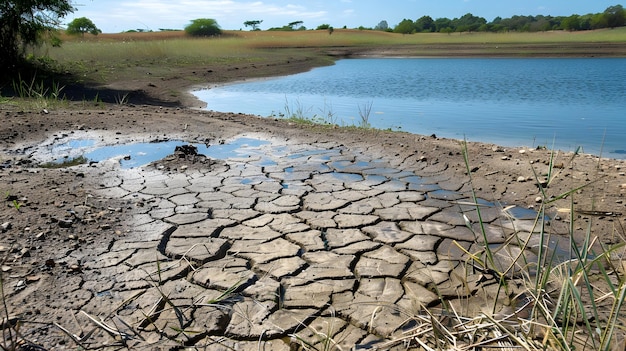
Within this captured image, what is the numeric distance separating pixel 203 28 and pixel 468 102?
35359 mm

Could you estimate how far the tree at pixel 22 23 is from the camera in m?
11.9

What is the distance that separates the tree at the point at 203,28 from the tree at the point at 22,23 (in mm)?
30220

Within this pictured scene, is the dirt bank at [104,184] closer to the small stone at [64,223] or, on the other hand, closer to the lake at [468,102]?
the small stone at [64,223]

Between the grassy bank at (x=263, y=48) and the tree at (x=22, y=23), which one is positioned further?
the grassy bank at (x=263, y=48)

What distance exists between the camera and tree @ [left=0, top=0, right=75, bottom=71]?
11.9 m

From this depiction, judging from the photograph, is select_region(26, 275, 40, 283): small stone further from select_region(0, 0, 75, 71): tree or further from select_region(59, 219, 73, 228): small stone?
select_region(0, 0, 75, 71): tree

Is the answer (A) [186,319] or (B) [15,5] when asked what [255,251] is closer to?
(A) [186,319]

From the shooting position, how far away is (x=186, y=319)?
2.55 meters

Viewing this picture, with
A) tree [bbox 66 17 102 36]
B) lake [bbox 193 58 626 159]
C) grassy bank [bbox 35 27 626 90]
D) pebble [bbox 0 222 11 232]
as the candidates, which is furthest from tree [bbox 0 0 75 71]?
tree [bbox 66 17 102 36]

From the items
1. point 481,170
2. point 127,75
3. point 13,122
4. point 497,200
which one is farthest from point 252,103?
point 497,200

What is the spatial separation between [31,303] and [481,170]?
4.08 m

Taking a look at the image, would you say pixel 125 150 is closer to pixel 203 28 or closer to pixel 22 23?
pixel 22 23

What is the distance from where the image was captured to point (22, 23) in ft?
39.9

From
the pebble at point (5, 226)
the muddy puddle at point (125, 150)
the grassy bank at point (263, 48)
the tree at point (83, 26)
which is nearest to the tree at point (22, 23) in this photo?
the grassy bank at point (263, 48)
